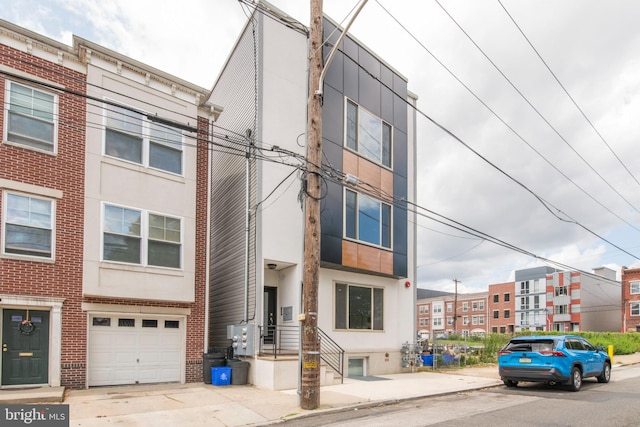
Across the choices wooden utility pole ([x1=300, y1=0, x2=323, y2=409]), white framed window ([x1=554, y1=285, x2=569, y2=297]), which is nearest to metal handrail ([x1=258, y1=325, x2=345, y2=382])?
wooden utility pole ([x1=300, y1=0, x2=323, y2=409])

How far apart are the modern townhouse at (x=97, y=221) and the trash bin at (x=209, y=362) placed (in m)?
0.33

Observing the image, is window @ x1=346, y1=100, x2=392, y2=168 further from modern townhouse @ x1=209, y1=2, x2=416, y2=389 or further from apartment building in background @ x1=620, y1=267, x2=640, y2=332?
apartment building in background @ x1=620, y1=267, x2=640, y2=332

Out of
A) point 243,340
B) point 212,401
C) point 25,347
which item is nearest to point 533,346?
point 243,340

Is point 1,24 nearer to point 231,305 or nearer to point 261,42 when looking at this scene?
point 261,42

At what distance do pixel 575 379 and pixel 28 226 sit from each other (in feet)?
48.3

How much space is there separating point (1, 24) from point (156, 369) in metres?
9.69

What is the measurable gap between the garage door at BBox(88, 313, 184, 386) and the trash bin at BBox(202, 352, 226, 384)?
689 mm

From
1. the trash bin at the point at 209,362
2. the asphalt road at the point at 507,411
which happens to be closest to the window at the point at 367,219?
the trash bin at the point at 209,362

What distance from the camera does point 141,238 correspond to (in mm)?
14086

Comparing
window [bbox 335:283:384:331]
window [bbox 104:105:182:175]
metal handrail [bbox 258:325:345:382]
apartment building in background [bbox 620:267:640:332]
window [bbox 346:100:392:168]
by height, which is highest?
window [bbox 346:100:392:168]

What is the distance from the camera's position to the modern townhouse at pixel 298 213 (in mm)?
15562

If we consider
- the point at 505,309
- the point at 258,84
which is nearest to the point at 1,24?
the point at 258,84

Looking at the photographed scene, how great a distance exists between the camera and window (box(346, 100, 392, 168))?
1838cm

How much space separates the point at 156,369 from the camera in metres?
14.3
